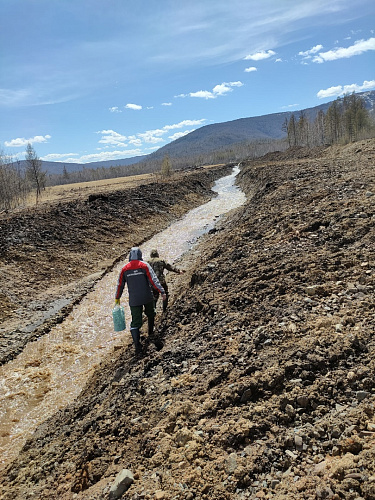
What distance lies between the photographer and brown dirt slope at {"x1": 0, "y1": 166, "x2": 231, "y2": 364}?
1233 centimetres

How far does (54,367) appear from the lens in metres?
9.37

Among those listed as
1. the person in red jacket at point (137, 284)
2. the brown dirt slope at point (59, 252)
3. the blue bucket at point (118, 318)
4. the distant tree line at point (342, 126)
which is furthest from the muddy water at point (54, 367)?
the distant tree line at point (342, 126)

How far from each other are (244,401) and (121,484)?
1.83 meters

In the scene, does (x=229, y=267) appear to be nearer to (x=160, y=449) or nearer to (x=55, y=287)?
(x=160, y=449)

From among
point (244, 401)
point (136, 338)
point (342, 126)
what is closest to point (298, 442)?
point (244, 401)

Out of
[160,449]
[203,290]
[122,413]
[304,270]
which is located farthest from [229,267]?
[160,449]

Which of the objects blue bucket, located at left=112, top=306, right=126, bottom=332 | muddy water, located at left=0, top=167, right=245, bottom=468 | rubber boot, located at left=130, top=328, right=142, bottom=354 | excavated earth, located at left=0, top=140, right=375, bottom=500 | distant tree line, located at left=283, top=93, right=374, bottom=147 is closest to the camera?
excavated earth, located at left=0, top=140, right=375, bottom=500

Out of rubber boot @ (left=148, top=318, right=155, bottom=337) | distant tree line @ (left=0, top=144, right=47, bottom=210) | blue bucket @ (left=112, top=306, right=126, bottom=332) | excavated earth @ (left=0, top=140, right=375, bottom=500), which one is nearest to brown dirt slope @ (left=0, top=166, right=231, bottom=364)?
blue bucket @ (left=112, top=306, right=126, bottom=332)

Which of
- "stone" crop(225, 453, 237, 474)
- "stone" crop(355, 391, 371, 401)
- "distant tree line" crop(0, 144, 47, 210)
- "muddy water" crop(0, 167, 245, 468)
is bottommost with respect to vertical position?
"muddy water" crop(0, 167, 245, 468)

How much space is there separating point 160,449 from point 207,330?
2995 mm

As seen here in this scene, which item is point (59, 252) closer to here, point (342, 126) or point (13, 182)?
point (13, 182)

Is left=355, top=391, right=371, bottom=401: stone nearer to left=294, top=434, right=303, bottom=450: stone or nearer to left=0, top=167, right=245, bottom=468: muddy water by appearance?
left=294, top=434, right=303, bottom=450: stone

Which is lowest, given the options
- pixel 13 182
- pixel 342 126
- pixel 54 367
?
pixel 54 367

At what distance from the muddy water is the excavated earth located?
0.78 m
